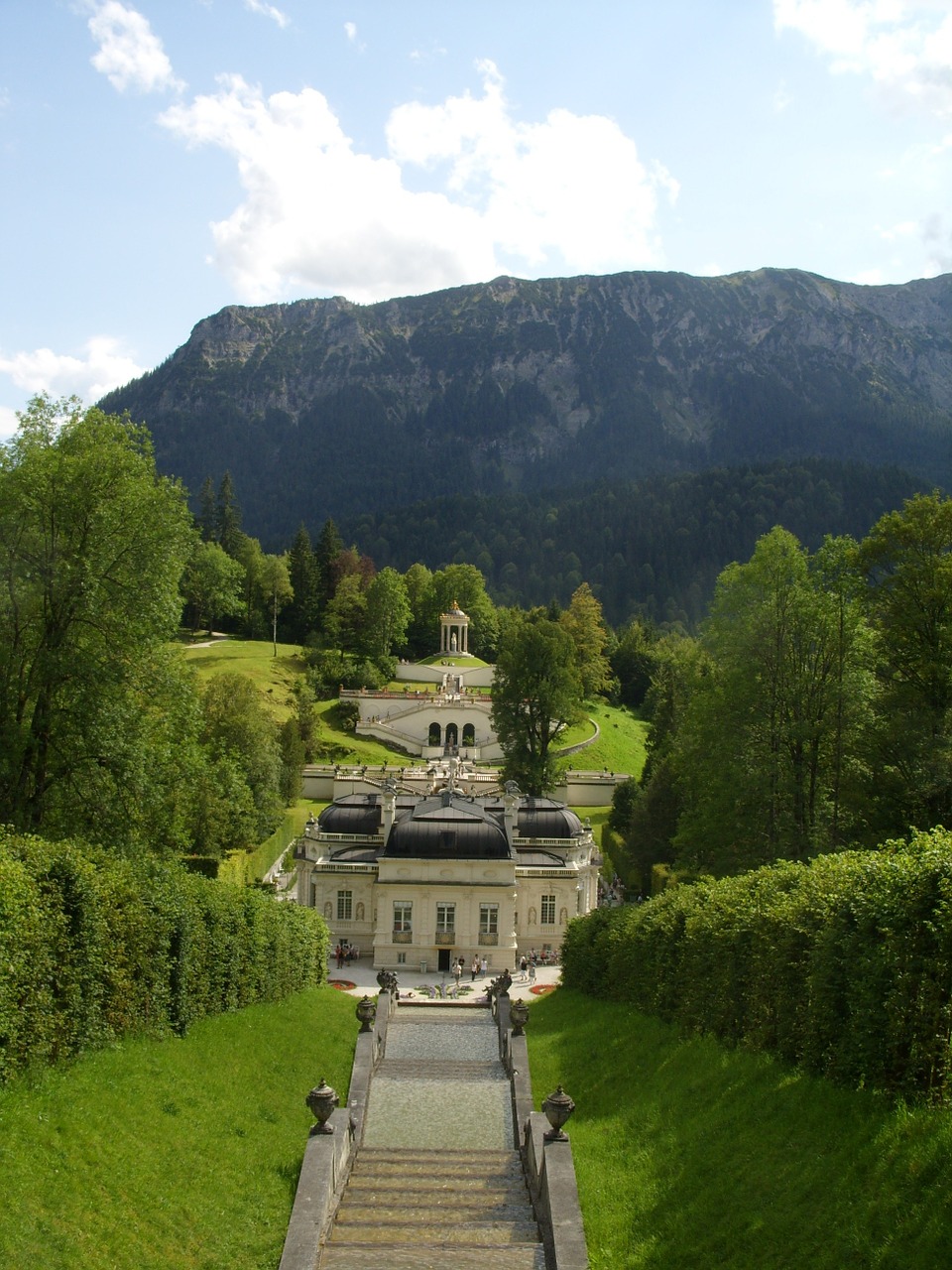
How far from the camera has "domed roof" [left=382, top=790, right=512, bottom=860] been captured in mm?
44438

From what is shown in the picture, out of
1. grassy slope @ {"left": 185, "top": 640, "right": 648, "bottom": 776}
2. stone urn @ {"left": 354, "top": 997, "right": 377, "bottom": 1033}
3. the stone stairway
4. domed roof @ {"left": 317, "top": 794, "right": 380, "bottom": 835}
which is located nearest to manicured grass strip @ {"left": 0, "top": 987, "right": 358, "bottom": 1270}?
the stone stairway

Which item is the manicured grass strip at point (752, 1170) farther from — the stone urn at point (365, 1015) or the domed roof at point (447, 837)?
the domed roof at point (447, 837)

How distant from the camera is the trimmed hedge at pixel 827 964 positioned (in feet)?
37.9

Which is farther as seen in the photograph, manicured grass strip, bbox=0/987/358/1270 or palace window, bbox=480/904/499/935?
palace window, bbox=480/904/499/935

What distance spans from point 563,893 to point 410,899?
788 cm

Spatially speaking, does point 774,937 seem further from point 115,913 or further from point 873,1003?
point 115,913

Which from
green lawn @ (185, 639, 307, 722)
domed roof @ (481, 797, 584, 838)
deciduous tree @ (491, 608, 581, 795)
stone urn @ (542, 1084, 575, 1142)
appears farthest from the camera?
green lawn @ (185, 639, 307, 722)

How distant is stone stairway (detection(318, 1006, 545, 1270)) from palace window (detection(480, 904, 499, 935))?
18.7m

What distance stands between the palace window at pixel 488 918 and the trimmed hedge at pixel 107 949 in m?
20.6

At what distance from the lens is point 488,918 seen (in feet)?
145

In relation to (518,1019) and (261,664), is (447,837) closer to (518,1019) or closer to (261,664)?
(518,1019)

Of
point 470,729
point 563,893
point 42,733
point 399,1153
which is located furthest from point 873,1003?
point 470,729

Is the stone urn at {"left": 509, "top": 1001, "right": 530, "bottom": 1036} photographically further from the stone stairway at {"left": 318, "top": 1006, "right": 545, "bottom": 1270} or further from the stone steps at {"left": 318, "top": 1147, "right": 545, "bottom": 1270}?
the stone steps at {"left": 318, "top": 1147, "right": 545, "bottom": 1270}

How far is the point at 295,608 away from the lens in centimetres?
11375
